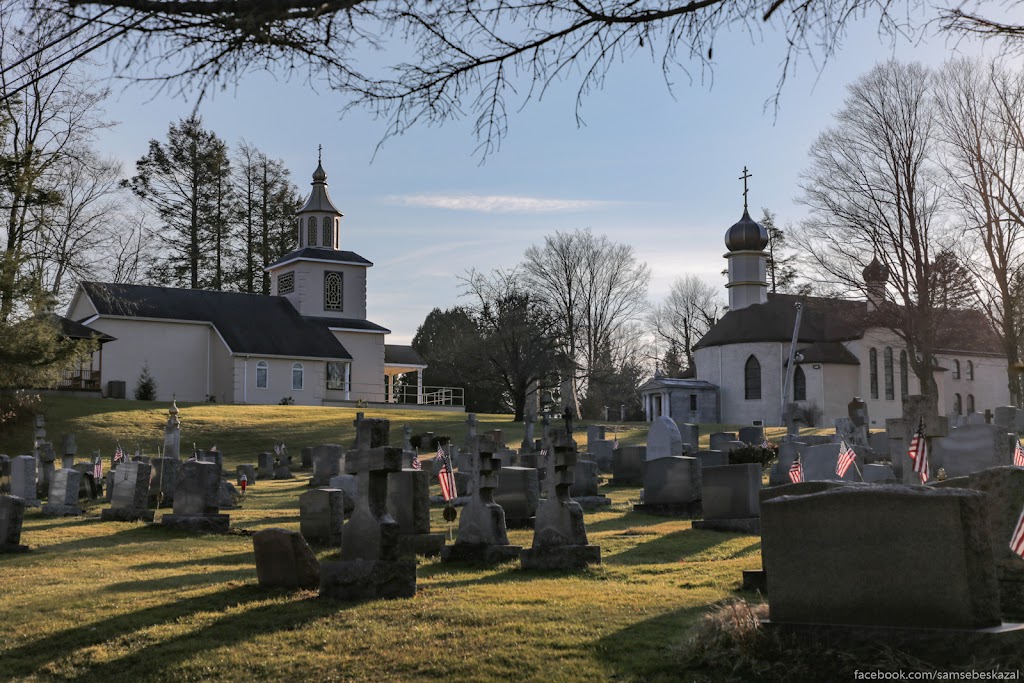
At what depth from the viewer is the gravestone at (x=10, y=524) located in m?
12.4

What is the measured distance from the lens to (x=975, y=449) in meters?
17.7

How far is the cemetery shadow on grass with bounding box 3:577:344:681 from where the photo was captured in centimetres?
726

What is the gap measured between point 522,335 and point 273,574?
38.3 metres

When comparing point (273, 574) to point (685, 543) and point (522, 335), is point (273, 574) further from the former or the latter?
point (522, 335)

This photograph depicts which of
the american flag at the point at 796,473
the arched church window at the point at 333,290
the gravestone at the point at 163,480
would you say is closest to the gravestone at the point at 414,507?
the american flag at the point at 796,473

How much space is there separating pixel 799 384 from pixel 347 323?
81.7 feet

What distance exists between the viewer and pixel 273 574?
9.46 metres

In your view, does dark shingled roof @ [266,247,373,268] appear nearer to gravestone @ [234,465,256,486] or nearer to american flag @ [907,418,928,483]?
gravestone @ [234,465,256,486]

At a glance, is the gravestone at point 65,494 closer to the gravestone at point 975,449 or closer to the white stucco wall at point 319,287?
the gravestone at point 975,449

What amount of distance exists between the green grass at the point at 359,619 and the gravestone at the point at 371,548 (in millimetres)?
216

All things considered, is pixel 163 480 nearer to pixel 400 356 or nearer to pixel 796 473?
pixel 796 473

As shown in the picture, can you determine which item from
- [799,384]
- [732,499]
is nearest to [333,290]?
[799,384]

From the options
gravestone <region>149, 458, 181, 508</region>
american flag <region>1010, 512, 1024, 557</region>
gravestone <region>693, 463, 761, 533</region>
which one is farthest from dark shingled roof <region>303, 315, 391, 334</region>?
american flag <region>1010, 512, 1024, 557</region>

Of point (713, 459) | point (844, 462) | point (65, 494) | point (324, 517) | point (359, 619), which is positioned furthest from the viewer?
point (713, 459)
